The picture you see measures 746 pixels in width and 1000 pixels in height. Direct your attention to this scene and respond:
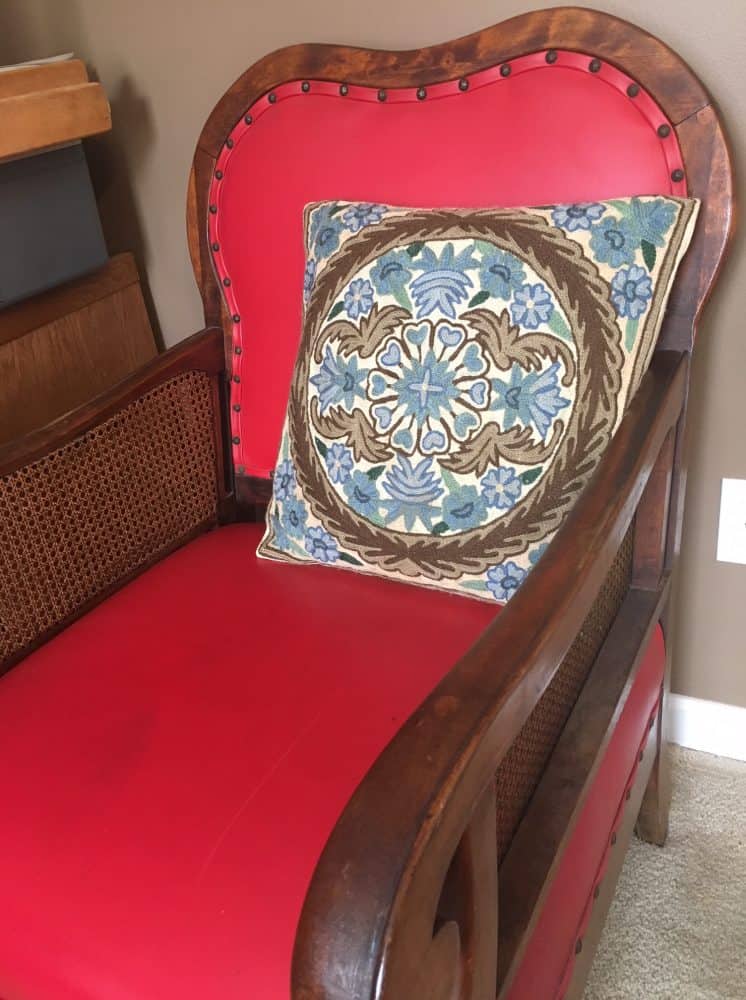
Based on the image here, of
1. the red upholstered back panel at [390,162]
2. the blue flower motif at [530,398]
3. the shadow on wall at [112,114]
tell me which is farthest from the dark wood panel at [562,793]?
the shadow on wall at [112,114]

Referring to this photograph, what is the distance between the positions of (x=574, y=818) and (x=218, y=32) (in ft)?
3.23

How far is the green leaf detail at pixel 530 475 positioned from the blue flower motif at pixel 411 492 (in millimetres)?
78

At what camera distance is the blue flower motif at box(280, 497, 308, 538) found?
1.01 meters

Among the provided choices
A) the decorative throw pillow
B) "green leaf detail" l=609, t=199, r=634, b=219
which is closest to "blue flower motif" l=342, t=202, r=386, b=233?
the decorative throw pillow

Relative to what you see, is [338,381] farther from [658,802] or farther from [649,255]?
[658,802]

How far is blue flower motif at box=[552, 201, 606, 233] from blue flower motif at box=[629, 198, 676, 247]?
32 mm

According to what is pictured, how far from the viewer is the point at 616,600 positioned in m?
0.98

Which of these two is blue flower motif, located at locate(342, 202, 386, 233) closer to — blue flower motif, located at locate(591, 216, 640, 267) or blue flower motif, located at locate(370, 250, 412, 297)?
blue flower motif, located at locate(370, 250, 412, 297)

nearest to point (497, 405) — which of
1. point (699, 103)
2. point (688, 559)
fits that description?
point (699, 103)

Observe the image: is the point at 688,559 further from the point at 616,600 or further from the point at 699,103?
the point at 699,103

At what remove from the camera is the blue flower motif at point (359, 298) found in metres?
0.96

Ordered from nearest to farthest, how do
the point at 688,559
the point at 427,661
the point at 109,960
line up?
the point at 109,960 < the point at 427,661 < the point at 688,559

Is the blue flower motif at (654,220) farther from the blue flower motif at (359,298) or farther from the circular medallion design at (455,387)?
the blue flower motif at (359,298)

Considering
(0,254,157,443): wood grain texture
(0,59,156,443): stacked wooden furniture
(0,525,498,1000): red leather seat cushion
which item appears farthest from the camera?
(0,254,157,443): wood grain texture
